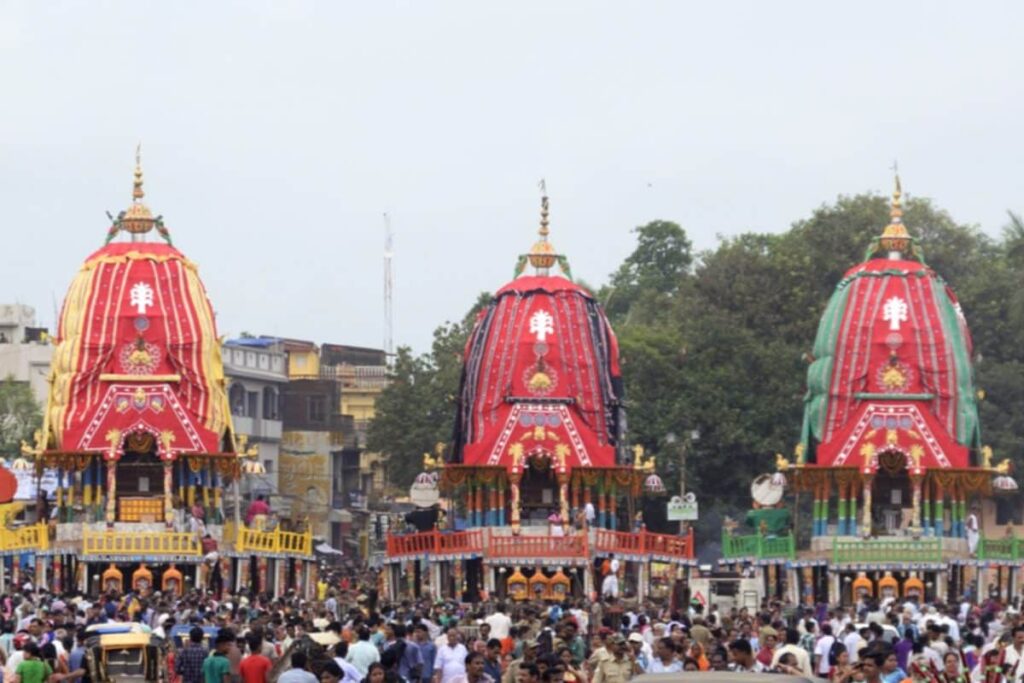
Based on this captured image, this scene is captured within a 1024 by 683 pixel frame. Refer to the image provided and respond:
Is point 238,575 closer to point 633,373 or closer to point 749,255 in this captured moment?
point 633,373

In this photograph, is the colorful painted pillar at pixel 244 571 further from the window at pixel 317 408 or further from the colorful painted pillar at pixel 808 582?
the window at pixel 317 408

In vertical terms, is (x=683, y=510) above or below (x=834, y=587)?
above

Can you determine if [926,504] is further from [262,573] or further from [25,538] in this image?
[25,538]

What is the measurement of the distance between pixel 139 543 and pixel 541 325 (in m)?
11.2

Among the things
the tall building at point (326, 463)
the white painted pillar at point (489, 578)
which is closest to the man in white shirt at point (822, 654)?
the white painted pillar at point (489, 578)

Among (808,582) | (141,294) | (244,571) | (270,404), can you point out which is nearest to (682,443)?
(808,582)

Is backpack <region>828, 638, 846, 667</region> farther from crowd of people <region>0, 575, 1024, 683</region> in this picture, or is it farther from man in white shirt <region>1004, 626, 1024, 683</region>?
man in white shirt <region>1004, 626, 1024, 683</region>

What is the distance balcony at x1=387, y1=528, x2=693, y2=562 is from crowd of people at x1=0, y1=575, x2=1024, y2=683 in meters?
22.0

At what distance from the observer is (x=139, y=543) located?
72.7 meters

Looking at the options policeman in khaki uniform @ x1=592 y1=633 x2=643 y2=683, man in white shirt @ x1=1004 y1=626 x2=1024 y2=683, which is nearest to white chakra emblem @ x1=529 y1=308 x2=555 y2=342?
policeman in khaki uniform @ x1=592 y1=633 x2=643 y2=683

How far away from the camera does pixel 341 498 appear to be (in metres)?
113

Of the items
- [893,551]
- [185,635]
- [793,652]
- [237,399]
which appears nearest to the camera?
[793,652]

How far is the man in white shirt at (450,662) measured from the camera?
3441cm

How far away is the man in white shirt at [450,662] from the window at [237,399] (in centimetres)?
7222
